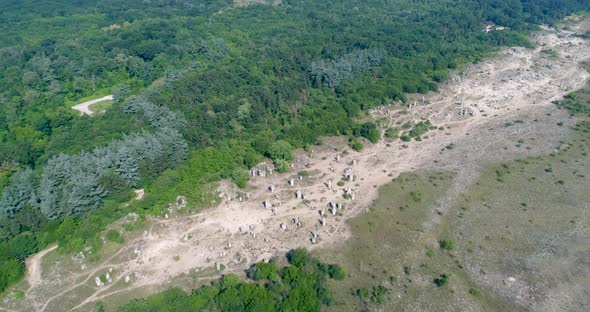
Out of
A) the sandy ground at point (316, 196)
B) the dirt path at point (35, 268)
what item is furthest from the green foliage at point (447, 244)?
the dirt path at point (35, 268)

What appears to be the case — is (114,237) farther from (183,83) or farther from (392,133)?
(392,133)

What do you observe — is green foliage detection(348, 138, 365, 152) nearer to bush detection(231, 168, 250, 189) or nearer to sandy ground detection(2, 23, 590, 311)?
sandy ground detection(2, 23, 590, 311)

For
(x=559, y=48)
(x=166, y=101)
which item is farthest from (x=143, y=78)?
(x=559, y=48)

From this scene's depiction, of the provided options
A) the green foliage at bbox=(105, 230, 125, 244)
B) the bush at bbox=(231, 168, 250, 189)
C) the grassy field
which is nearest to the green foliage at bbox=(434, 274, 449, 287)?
the grassy field

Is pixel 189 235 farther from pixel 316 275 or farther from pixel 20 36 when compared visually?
pixel 20 36

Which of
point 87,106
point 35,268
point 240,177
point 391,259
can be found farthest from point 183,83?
point 391,259

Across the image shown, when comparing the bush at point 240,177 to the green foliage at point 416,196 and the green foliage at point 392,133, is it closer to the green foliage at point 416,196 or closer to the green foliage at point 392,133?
the green foliage at point 416,196
